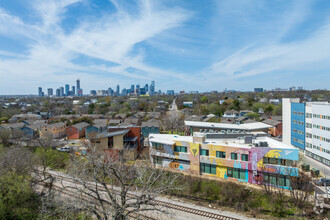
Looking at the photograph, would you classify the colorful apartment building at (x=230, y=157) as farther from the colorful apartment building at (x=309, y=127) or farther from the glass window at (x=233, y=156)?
the colorful apartment building at (x=309, y=127)

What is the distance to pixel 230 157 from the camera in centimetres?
1914

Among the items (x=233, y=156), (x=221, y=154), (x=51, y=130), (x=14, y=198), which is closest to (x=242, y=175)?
(x=233, y=156)

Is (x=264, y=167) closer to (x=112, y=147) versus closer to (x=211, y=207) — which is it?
(x=211, y=207)

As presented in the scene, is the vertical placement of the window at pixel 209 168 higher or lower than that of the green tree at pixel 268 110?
lower

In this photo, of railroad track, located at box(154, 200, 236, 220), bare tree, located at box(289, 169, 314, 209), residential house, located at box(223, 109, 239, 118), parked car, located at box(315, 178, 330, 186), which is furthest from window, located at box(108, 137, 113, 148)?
residential house, located at box(223, 109, 239, 118)

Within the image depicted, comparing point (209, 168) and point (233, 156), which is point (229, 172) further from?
point (209, 168)

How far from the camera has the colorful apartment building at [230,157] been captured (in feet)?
57.8

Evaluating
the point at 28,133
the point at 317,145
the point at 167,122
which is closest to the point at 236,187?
the point at 317,145

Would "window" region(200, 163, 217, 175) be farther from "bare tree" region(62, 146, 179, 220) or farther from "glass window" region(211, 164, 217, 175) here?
"bare tree" region(62, 146, 179, 220)

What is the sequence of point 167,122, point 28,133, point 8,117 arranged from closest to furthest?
1. point 28,133
2. point 167,122
3. point 8,117

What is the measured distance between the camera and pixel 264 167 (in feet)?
58.7

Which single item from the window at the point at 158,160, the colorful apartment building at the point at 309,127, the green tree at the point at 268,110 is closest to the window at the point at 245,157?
the window at the point at 158,160

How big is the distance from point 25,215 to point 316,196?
20657mm

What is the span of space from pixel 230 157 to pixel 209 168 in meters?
2.53
